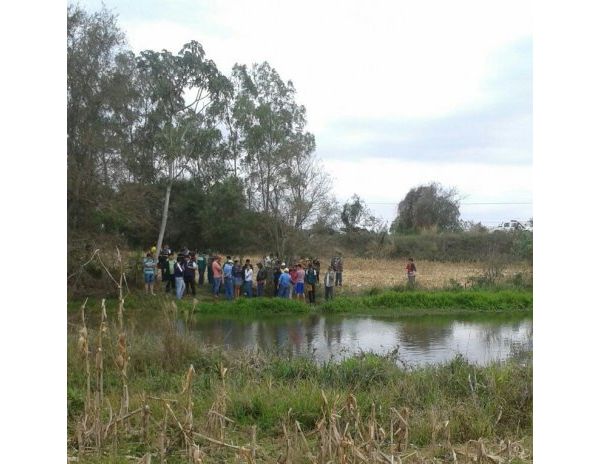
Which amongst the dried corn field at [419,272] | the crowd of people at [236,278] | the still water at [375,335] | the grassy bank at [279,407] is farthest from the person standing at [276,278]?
the grassy bank at [279,407]

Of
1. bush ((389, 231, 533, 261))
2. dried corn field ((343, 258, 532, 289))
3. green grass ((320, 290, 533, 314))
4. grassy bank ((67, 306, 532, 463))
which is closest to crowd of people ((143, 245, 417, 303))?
green grass ((320, 290, 533, 314))

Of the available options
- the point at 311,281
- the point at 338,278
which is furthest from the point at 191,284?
Answer: the point at 338,278

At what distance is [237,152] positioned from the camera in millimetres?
26016

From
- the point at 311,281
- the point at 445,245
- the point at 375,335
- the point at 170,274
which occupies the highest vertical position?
the point at 445,245

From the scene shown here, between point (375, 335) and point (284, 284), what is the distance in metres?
5.42

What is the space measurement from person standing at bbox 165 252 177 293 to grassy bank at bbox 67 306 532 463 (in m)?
9.23

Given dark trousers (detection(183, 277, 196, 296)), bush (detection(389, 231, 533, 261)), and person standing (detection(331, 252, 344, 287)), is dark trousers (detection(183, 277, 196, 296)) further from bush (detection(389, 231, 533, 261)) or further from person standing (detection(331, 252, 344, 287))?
bush (detection(389, 231, 533, 261))

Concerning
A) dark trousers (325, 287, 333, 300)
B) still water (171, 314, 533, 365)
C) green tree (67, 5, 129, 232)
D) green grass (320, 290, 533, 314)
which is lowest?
still water (171, 314, 533, 365)

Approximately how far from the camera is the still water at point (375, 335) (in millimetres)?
11266

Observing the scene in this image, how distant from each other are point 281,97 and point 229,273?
10.1m

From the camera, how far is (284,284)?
1908 cm

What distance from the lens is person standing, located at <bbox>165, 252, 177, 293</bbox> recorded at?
18.1 meters

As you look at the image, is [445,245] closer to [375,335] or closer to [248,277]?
[248,277]

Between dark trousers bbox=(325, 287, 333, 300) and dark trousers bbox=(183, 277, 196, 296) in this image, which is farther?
dark trousers bbox=(325, 287, 333, 300)
